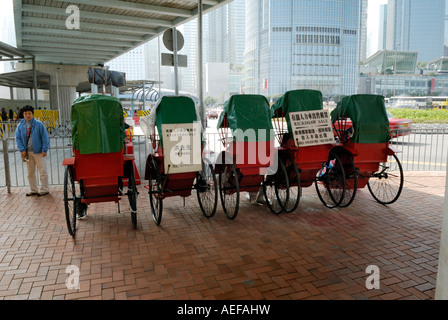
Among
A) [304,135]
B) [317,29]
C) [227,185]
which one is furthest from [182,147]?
[317,29]

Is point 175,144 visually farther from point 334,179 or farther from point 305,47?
point 305,47

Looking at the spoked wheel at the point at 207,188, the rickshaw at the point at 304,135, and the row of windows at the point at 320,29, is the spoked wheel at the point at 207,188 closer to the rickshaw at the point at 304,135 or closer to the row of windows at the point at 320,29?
the rickshaw at the point at 304,135

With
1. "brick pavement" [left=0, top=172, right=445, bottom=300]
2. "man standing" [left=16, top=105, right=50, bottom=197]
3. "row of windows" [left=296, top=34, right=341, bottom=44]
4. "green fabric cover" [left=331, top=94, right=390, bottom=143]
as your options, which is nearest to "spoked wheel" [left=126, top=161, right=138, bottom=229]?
"brick pavement" [left=0, top=172, right=445, bottom=300]

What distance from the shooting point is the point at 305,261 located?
12.6 feet

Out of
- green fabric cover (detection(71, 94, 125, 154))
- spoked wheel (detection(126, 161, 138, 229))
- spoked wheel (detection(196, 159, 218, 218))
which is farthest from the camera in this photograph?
spoked wheel (detection(196, 159, 218, 218))

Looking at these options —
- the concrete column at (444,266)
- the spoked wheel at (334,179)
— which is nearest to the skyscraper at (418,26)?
the spoked wheel at (334,179)

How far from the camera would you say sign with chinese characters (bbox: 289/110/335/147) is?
516 cm

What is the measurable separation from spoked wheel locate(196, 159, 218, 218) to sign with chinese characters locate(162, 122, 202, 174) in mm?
300

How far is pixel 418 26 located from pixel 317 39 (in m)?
14.9

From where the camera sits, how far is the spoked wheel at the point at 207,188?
5.12 meters

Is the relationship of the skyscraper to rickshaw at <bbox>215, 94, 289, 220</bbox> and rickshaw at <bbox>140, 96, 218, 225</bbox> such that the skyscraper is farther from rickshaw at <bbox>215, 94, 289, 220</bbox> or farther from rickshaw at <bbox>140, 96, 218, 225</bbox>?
rickshaw at <bbox>140, 96, 218, 225</bbox>

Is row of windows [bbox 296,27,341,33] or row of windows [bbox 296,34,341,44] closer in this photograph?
row of windows [bbox 296,27,341,33]

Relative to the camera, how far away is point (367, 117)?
17.3 feet

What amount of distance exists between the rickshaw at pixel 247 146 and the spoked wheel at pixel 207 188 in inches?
7.0
